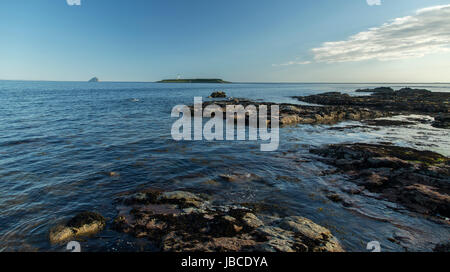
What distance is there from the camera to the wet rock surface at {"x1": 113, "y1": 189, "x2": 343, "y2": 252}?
5824mm

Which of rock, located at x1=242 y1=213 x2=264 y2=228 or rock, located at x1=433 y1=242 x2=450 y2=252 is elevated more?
rock, located at x1=242 y1=213 x2=264 y2=228

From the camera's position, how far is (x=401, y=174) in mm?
10961

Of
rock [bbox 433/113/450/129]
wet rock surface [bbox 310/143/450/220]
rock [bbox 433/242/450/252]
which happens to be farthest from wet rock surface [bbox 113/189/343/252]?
rock [bbox 433/113/450/129]

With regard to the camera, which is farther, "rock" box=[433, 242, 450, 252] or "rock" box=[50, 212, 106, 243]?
"rock" box=[50, 212, 106, 243]

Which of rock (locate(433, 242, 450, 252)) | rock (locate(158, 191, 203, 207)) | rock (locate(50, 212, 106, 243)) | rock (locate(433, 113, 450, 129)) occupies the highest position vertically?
rock (locate(433, 113, 450, 129))

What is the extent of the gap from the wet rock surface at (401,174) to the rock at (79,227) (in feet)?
31.6

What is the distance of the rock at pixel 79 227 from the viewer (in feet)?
21.7

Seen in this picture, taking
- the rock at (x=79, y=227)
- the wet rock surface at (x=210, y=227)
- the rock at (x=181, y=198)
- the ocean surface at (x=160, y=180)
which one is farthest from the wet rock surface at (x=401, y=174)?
the rock at (x=79, y=227)

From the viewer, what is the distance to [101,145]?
56.5ft

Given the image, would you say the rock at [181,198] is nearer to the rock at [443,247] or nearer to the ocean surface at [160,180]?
the ocean surface at [160,180]

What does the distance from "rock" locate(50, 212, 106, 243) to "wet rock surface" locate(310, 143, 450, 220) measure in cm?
962

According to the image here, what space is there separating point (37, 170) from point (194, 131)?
14060mm

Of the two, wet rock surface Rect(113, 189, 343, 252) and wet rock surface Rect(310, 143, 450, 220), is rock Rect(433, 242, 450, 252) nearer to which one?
wet rock surface Rect(310, 143, 450, 220)
